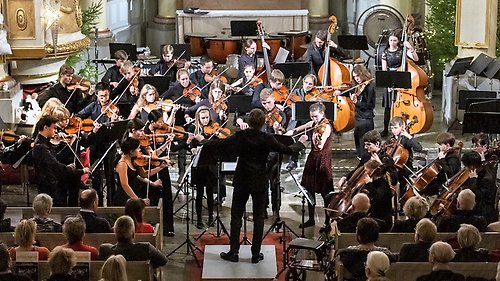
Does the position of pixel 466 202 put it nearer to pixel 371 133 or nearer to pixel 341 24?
pixel 371 133

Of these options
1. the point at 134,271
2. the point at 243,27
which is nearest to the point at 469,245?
the point at 134,271

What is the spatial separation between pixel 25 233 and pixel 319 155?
4.70 metres

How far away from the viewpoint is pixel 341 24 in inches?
943

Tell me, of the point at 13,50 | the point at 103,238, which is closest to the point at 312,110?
the point at 103,238

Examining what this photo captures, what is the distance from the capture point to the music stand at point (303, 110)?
1334 cm

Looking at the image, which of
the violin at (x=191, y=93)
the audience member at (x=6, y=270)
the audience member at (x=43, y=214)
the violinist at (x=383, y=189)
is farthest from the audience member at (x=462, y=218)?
the violin at (x=191, y=93)

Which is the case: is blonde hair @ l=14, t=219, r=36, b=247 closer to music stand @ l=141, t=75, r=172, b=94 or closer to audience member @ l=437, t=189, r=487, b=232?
audience member @ l=437, t=189, r=487, b=232

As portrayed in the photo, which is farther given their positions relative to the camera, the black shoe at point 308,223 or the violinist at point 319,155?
the black shoe at point 308,223

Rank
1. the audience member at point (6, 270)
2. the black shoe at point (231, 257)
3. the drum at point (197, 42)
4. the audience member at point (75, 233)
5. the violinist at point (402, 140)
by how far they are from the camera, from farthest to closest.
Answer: the drum at point (197, 42) < the violinist at point (402, 140) < the black shoe at point (231, 257) < the audience member at point (75, 233) < the audience member at point (6, 270)

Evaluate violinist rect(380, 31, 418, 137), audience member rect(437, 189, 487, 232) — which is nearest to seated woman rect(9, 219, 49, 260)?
audience member rect(437, 189, 487, 232)

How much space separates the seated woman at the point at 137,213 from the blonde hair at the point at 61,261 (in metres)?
1.75

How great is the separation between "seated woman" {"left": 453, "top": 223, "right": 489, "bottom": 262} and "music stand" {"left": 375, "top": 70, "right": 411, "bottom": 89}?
19.3 feet

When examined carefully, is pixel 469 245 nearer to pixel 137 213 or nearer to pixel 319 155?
pixel 137 213

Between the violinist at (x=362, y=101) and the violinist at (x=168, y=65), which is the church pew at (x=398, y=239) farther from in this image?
the violinist at (x=168, y=65)
